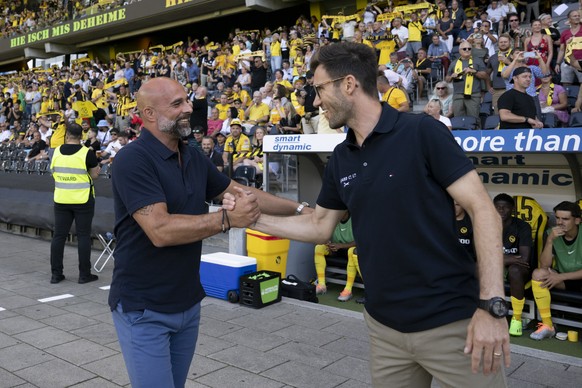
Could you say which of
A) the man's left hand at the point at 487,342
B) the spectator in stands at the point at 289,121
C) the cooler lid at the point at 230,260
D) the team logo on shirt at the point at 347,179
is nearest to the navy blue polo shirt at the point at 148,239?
the team logo on shirt at the point at 347,179

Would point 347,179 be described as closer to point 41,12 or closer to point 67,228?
point 67,228

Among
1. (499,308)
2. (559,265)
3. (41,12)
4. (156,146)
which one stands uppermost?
(41,12)

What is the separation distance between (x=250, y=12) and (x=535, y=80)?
20589 mm

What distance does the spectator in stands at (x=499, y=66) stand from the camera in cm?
995

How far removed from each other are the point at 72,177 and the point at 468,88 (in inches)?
277

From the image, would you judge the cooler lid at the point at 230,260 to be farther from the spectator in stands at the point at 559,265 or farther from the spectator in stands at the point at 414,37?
the spectator in stands at the point at 414,37

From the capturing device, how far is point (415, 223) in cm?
213

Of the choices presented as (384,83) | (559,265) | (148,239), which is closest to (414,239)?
(148,239)

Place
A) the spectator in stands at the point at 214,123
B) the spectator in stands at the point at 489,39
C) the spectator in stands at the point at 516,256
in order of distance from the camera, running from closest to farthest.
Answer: the spectator in stands at the point at 516,256 < the spectator in stands at the point at 489,39 < the spectator in stands at the point at 214,123

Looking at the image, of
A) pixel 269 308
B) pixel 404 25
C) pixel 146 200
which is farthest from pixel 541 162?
pixel 404 25

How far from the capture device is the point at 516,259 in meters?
5.62

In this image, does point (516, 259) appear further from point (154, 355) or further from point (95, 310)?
point (95, 310)

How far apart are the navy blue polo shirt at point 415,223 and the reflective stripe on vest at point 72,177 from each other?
20.2 ft

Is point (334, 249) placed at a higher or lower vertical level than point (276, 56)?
lower
